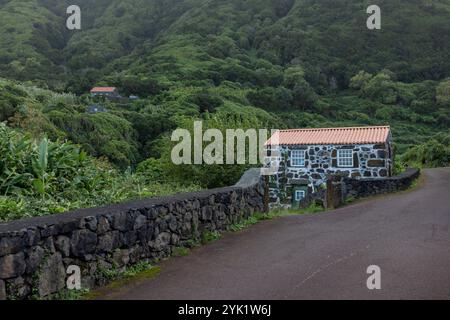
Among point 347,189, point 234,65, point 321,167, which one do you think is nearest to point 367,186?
point 347,189

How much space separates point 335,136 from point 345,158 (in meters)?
1.44

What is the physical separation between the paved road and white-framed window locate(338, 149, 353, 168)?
44.0 feet

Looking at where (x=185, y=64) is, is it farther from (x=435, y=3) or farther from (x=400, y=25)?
(x=435, y=3)

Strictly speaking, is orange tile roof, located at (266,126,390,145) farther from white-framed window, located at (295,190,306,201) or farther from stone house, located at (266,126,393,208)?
white-framed window, located at (295,190,306,201)

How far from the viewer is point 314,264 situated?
7.25 m

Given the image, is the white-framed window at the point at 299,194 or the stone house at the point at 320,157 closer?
the stone house at the point at 320,157

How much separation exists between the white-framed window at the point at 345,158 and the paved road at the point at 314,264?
1340 cm

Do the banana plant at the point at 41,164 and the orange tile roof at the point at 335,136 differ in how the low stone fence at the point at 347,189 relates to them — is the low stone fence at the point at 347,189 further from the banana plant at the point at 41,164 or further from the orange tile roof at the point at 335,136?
the banana plant at the point at 41,164

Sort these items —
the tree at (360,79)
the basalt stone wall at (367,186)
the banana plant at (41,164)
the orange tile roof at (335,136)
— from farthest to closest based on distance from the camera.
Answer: the tree at (360,79) → the orange tile roof at (335,136) → the basalt stone wall at (367,186) → the banana plant at (41,164)

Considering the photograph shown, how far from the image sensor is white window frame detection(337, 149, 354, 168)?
25.2 meters

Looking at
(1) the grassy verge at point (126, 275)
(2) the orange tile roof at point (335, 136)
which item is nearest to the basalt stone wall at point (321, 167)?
(2) the orange tile roof at point (335, 136)

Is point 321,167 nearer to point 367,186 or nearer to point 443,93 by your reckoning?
point 367,186

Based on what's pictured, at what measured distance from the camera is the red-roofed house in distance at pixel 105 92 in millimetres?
60300
